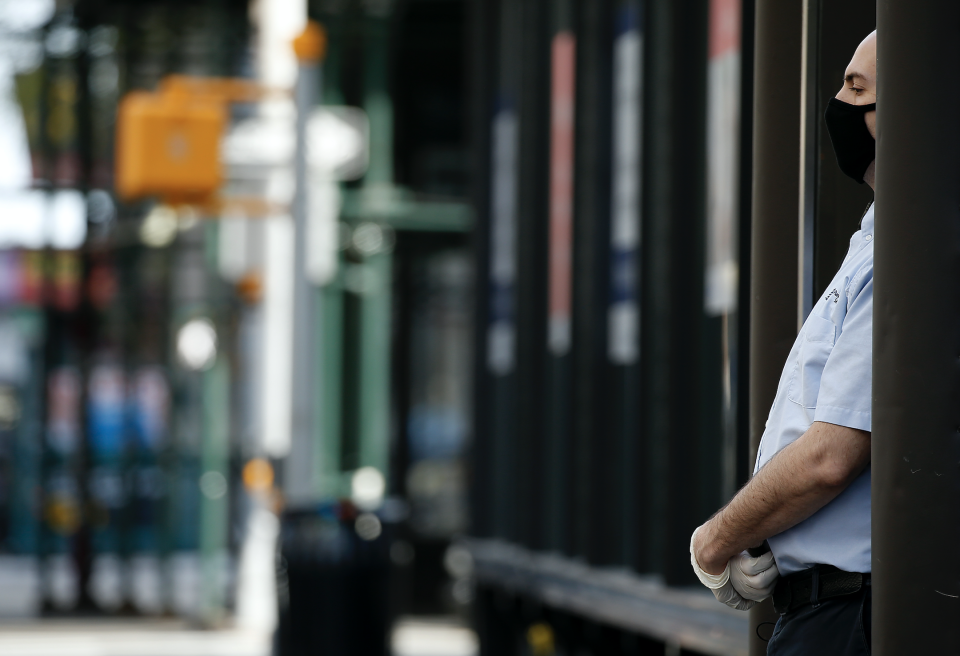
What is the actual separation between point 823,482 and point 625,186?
3.47m

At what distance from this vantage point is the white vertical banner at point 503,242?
283 inches

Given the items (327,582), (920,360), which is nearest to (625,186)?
(327,582)

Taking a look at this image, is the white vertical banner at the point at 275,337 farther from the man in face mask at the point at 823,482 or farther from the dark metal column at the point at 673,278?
the man in face mask at the point at 823,482

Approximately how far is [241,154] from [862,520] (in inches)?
247

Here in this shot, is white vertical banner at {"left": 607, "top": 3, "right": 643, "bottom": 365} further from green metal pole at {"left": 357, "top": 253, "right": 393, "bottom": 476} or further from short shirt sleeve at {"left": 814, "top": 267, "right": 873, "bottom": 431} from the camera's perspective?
green metal pole at {"left": 357, "top": 253, "right": 393, "bottom": 476}

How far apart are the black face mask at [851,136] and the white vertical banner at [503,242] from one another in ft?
15.0

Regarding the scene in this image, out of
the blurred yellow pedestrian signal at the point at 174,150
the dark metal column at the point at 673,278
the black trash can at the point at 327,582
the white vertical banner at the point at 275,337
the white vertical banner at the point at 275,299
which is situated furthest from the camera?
the white vertical banner at the point at 275,337

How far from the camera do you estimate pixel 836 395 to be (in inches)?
89.7

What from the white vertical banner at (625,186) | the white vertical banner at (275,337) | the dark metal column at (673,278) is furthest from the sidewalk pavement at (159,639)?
the dark metal column at (673,278)

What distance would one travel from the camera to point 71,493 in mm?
12828

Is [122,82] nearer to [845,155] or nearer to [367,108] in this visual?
[367,108]

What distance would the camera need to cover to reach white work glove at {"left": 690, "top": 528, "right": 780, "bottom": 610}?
95.8 inches

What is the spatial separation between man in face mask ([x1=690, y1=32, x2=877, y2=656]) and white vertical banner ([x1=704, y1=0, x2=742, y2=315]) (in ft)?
6.85

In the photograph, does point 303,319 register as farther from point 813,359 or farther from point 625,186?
point 813,359
